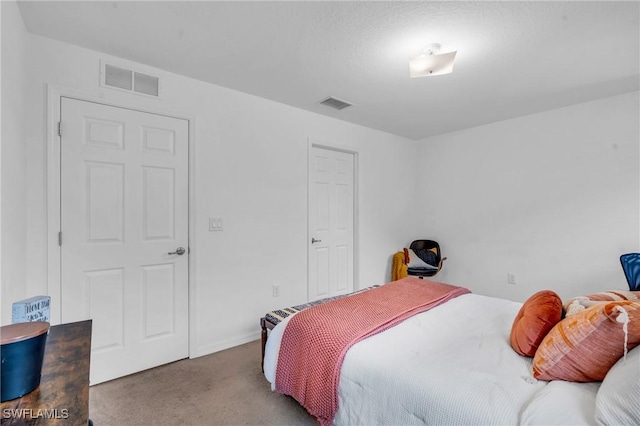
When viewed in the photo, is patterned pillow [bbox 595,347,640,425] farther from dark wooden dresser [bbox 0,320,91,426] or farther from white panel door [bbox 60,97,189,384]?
white panel door [bbox 60,97,189,384]

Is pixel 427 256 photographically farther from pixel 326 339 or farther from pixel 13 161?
pixel 13 161

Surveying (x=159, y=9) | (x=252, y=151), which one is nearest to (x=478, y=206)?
(x=252, y=151)

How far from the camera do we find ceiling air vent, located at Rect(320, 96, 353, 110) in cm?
305

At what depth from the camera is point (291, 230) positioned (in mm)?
3223

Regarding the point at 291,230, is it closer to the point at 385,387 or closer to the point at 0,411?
the point at 385,387

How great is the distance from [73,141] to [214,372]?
77.5 inches

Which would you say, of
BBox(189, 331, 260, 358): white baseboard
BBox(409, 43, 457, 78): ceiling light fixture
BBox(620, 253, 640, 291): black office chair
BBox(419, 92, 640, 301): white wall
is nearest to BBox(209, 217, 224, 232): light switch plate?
BBox(189, 331, 260, 358): white baseboard

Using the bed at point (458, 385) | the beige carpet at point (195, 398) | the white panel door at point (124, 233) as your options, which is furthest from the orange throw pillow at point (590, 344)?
the white panel door at point (124, 233)

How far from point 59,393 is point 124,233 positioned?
1675 mm

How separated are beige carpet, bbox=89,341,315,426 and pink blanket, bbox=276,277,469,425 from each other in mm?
303

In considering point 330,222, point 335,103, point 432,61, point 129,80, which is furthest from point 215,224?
point 432,61

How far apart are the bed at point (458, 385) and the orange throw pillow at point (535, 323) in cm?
5

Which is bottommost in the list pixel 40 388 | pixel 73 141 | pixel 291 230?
pixel 40 388

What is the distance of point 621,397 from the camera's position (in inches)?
34.9
